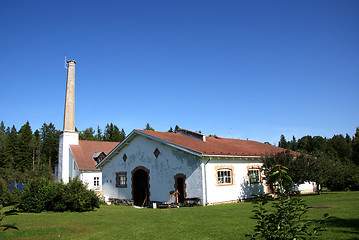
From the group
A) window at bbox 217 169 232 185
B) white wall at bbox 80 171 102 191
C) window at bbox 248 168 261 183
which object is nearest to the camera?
window at bbox 217 169 232 185

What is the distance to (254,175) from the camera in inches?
937

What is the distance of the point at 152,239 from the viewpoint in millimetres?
8789

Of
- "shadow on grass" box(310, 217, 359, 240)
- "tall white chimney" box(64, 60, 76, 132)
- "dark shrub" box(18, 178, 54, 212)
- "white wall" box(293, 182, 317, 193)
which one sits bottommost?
"white wall" box(293, 182, 317, 193)

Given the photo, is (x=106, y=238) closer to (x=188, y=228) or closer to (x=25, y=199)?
(x=188, y=228)

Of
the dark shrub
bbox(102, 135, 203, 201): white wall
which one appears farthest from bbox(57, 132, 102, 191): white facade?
the dark shrub

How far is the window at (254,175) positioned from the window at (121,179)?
11.3 metres

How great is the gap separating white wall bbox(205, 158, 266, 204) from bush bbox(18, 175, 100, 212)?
306 inches

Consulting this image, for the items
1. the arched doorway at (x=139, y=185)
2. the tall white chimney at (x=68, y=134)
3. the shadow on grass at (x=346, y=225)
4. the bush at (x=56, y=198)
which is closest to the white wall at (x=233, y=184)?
the arched doorway at (x=139, y=185)

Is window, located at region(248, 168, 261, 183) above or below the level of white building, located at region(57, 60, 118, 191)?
below

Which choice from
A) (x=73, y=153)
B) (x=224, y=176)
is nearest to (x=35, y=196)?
(x=224, y=176)

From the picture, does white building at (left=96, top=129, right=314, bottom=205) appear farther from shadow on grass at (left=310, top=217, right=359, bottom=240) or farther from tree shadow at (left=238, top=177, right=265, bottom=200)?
shadow on grass at (left=310, top=217, right=359, bottom=240)

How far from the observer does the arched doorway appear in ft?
84.2

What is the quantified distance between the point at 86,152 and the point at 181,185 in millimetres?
23173

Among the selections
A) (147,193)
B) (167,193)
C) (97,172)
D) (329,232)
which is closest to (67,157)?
(97,172)
